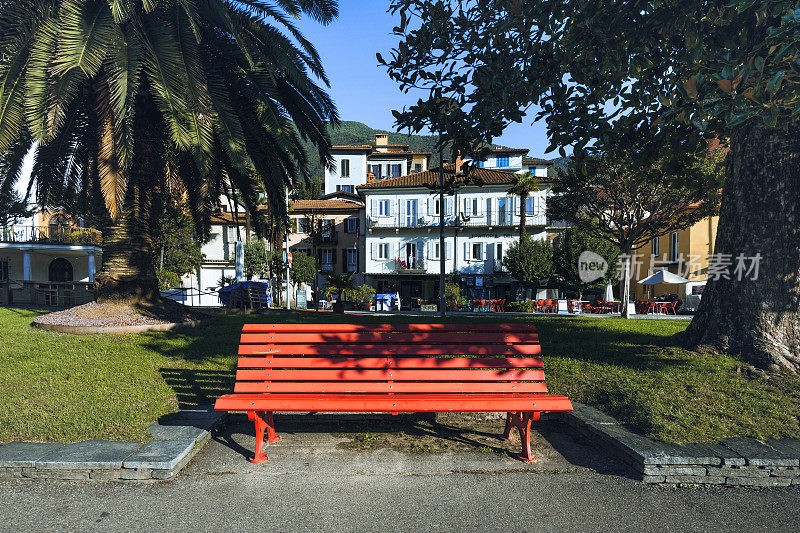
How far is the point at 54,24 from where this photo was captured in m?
8.21

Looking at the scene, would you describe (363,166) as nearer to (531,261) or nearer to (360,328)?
(531,261)

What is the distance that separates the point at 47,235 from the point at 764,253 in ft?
124

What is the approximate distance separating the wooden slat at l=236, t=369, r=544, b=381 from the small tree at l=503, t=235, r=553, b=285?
118 ft

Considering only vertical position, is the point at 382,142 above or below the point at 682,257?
above

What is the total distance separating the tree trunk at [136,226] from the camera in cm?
1045

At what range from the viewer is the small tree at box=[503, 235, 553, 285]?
130 ft

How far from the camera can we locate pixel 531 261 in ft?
130

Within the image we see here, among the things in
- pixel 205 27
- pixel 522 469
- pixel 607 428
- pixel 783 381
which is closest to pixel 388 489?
pixel 522 469

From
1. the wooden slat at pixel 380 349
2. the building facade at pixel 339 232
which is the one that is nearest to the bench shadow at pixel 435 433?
the wooden slat at pixel 380 349

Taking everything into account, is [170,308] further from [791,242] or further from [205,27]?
[791,242]

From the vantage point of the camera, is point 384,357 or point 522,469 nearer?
point 522,469

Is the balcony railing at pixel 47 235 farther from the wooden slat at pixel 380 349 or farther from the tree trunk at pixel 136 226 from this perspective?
the wooden slat at pixel 380 349

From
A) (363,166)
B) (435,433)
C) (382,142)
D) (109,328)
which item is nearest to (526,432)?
(435,433)

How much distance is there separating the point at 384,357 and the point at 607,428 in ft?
7.67
